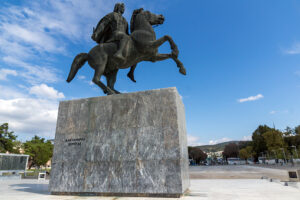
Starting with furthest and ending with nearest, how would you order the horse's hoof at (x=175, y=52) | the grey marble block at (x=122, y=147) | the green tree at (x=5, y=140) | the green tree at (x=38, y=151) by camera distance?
the green tree at (x=38, y=151) < the green tree at (x=5, y=140) < the horse's hoof at (x=175, y=52) < the grey marble block at (x=122, y=147)

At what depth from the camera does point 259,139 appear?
63156 millimetres

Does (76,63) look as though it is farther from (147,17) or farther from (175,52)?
(175,52)

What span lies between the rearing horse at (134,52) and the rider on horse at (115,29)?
0.17 m

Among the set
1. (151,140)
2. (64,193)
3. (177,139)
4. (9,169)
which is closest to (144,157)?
(151,140)

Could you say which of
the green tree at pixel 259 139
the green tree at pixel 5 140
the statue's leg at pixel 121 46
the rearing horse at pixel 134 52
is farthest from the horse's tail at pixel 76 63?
the green tree at pixel 259 139

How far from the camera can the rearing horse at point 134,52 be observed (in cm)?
667

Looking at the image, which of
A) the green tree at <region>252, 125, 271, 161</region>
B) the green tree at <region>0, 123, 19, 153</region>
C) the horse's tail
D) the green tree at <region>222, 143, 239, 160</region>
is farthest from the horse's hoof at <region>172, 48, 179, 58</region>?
the green tree at <region>222, 143, 239, 160</region>

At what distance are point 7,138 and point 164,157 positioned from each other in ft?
110

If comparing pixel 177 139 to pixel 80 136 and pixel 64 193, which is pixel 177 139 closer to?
pixel 80 136

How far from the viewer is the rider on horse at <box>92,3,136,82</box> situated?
6680 millimetres

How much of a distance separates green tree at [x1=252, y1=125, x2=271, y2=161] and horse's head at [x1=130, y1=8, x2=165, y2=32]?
217ft

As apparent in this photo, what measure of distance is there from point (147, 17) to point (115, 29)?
125cm

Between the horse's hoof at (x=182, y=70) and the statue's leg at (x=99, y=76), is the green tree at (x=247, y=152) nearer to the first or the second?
the horse's hoof at (x=182, y=70)

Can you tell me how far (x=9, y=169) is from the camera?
1684 cm
